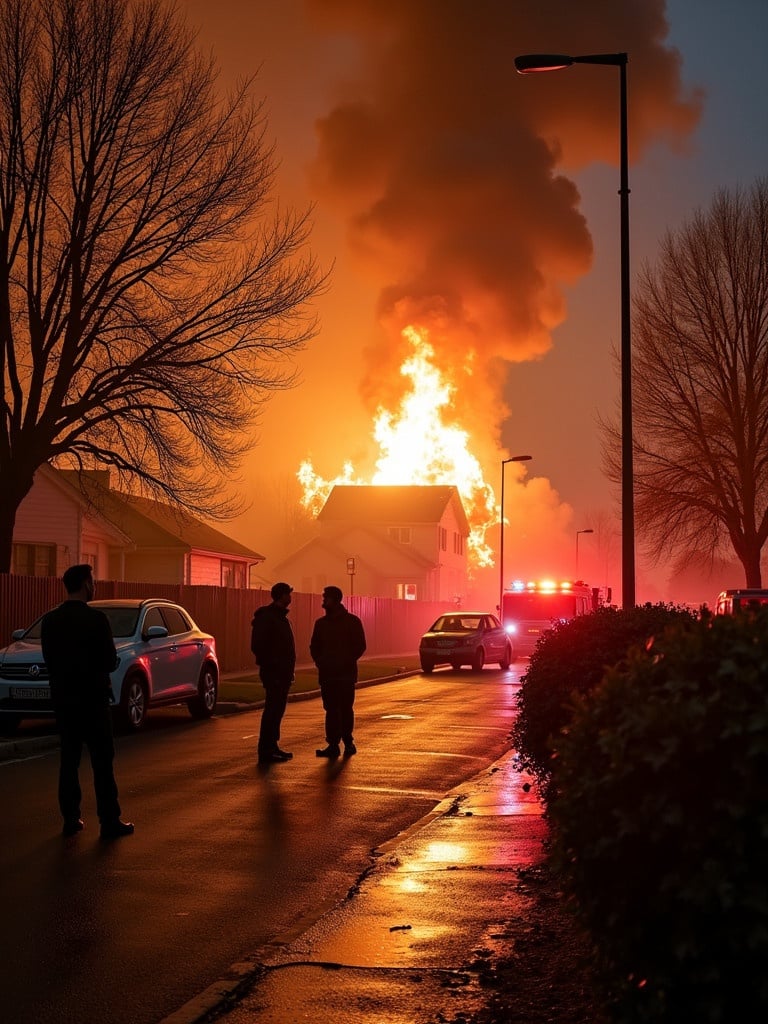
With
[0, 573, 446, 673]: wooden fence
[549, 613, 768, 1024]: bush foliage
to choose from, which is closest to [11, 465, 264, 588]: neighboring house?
[0, 573, 446, 673]: wooden fence

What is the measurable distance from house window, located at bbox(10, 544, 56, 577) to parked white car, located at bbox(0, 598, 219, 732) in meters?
20.7

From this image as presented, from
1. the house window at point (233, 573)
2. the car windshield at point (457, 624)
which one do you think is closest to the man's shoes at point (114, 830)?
the car windshield at point (457, 624)

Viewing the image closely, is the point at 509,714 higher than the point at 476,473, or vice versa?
the point at 476,473

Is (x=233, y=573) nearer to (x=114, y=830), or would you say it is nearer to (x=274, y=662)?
(x=274, y=662)

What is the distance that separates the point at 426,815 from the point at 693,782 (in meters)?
7.59

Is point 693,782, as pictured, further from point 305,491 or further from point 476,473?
point 305,491

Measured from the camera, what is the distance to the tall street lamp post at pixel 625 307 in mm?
18078

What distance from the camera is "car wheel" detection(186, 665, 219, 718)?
2095cm

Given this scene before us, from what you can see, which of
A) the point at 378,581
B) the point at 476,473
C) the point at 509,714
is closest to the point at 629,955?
the point at 509,714

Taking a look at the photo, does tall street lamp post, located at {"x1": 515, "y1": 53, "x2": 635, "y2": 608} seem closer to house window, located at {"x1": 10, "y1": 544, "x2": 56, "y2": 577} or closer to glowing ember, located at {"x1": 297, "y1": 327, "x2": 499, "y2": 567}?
house window, located at {"x1": 10, "y1": 544, "x2": 56, "y2": 577}

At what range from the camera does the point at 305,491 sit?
368ft

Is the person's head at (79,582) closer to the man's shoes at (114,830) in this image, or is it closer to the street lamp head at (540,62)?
the man's shoes at (114,830)

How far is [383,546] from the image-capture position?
8012 cm

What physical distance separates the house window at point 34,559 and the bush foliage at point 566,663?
32116 mm
